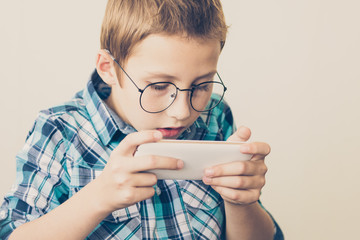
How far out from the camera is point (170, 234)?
1240mm

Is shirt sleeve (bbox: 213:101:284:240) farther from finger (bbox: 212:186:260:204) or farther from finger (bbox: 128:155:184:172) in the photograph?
finger (bbox: 128:155:184:172)

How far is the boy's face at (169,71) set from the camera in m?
1.05

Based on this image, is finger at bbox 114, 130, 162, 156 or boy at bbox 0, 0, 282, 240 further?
boy at bbox 0, 0, 282, 240

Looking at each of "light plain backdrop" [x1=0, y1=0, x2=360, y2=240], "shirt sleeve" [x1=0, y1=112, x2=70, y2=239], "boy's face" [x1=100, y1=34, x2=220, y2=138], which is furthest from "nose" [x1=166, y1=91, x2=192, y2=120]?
"light plain backdrop" [x1=0, y1=0, x2=360, y2=240]

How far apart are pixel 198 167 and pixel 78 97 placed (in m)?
0.61

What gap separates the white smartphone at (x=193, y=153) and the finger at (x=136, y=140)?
0.01 meters

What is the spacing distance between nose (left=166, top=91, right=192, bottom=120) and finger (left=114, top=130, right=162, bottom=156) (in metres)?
0.20

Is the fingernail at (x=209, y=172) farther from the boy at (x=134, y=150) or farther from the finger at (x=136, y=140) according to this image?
the finger at (x=136, y=140)

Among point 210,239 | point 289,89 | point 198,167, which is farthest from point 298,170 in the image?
point 198,167

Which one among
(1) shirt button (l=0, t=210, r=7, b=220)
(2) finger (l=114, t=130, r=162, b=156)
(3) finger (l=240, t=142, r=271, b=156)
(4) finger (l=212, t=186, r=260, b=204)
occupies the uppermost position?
(2) finger (l=114, t=130, r=162, b=156)

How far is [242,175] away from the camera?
1034 mm

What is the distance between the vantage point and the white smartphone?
0.89 meters

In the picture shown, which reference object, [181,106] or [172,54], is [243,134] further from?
[172,54]

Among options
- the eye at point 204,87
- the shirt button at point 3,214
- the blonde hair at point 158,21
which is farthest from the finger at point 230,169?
the shirt button at point 3,214
